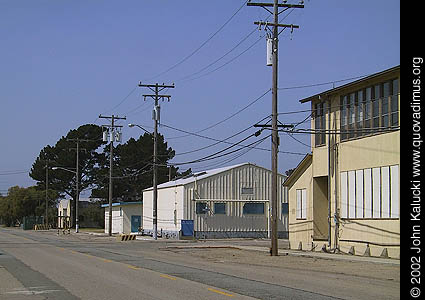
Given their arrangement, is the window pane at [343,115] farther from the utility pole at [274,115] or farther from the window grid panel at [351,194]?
the utility pole at [274,115]

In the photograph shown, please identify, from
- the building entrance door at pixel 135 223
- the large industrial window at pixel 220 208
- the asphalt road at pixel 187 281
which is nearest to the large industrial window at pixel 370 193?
the asphalt road at pixel 187 281

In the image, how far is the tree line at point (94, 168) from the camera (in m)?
98.6

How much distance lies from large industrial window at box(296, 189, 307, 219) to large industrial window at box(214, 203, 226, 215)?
2047cm

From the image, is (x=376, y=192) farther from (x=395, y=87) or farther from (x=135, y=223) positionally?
(x=135, y=223)

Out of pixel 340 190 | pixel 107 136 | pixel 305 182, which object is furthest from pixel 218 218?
pixel 340 190

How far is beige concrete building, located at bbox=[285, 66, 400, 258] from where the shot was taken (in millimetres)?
28672

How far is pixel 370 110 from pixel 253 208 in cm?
3014

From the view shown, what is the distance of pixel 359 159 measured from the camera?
31281 mm

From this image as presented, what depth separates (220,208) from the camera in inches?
2301

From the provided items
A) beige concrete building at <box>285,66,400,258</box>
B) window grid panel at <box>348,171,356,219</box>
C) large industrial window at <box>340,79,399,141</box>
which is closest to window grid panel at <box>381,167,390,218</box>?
beige concrete building at <box>285,66,400,258</box>

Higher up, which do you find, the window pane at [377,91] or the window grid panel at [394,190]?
the window pane at [377,91]

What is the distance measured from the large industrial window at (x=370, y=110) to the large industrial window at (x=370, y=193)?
76.9 inches

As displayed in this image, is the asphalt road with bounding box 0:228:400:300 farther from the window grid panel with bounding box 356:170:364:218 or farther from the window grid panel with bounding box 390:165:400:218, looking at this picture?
the window grid panel with bounding box 356:170:364:218

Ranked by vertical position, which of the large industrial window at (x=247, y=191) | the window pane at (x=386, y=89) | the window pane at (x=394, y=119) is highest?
the window pane at (x=386, y=89)
